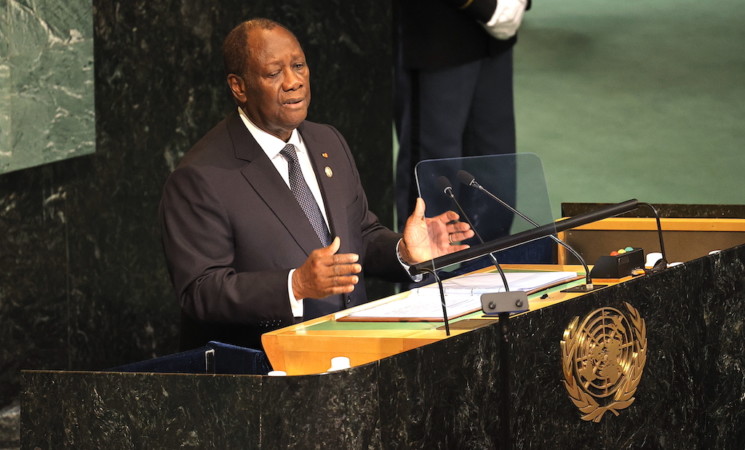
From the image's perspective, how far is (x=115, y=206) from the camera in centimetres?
504

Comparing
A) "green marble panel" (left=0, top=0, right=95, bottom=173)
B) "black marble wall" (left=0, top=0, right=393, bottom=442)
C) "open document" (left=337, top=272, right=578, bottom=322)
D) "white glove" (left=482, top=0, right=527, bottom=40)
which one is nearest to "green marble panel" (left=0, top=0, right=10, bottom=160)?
"green marble panel" (left=0, top=0, right=95, bottom=173)

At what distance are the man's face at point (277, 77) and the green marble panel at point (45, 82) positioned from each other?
1582mm

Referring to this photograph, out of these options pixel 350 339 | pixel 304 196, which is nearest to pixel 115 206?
pixel 304 196

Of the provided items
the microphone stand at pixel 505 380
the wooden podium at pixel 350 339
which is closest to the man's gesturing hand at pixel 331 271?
the wooden podium at pixel 350 339

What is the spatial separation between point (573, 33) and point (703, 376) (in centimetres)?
680

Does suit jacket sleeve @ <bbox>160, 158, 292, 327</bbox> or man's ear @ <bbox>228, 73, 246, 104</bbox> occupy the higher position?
man's ear @ <bbox>228, 73, 246, 104</bbox>

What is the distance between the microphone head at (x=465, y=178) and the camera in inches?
111

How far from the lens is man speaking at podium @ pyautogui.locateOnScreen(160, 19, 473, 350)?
10.2 ft

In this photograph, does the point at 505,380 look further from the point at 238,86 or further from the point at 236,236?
the point at 238,86

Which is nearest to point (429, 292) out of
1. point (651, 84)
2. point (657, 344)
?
point (657, 344)

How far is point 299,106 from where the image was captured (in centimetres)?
335

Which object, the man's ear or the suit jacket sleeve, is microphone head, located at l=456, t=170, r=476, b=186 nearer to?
the suit jacket sleeve

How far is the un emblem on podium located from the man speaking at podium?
1.66 ft

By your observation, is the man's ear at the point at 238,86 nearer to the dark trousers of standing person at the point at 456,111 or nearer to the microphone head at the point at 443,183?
the microphone head at the point at 443,183
